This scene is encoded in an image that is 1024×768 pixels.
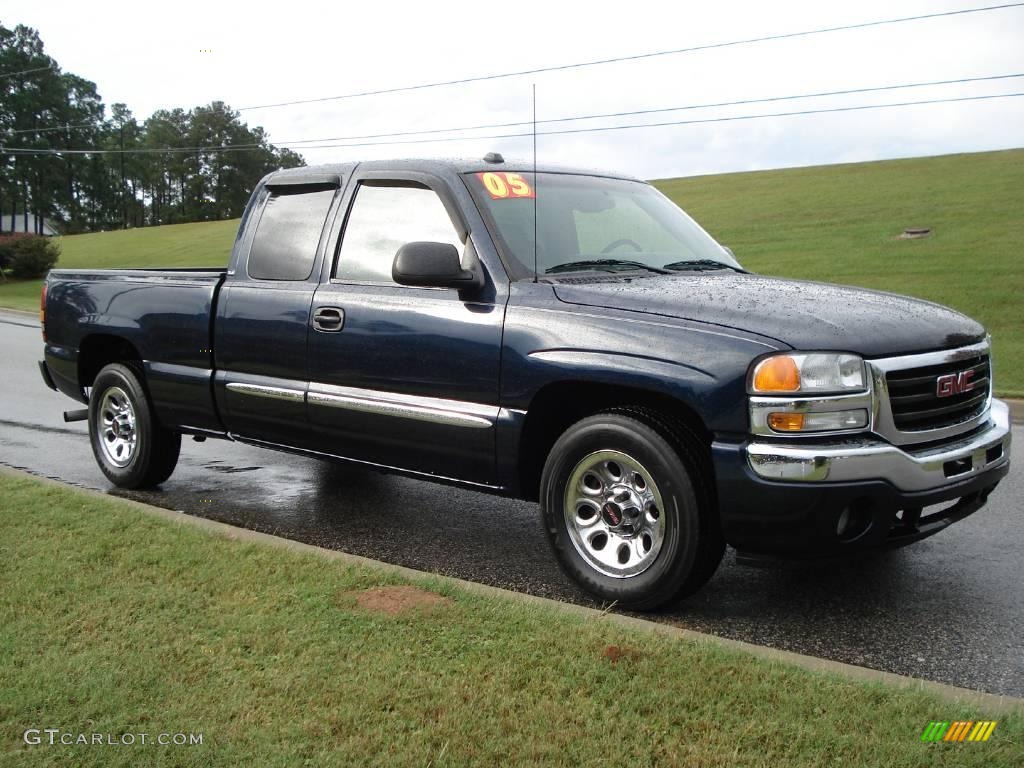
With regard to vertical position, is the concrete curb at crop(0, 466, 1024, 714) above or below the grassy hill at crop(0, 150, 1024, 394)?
below

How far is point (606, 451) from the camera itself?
444cm

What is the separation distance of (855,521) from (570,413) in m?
1.37

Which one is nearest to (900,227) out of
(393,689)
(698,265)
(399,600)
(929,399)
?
(698,265)

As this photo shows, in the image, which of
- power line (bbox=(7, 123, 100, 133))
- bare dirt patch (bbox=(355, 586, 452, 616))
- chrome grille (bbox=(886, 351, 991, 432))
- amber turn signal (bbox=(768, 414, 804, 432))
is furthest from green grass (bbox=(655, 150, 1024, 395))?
power line (bbox=(7, 123, 100, 133))

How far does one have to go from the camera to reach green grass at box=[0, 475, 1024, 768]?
3047 mm

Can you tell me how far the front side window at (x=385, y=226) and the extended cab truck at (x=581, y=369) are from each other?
13 millimetres

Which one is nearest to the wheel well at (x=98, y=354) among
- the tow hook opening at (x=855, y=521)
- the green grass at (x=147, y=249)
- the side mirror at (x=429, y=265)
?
the side mirror at (x=429, y=265)

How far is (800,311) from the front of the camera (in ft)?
13.8

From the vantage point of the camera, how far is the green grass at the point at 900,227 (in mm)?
19688

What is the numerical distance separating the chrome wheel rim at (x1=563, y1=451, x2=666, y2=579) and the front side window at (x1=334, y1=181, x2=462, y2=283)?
1.41m

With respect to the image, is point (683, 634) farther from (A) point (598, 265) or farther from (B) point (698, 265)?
(B) point (698, 265)

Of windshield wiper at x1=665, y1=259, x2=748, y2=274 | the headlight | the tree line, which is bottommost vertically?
the headlight

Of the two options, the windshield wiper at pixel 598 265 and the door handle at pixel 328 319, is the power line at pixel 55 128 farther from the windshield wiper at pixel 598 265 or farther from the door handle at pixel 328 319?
the windshield wiper at pixel 598 265

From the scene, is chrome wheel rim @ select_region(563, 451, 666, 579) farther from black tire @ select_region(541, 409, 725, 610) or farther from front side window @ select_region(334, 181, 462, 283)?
front side window @ select_region(334, 181, 462, 283)
